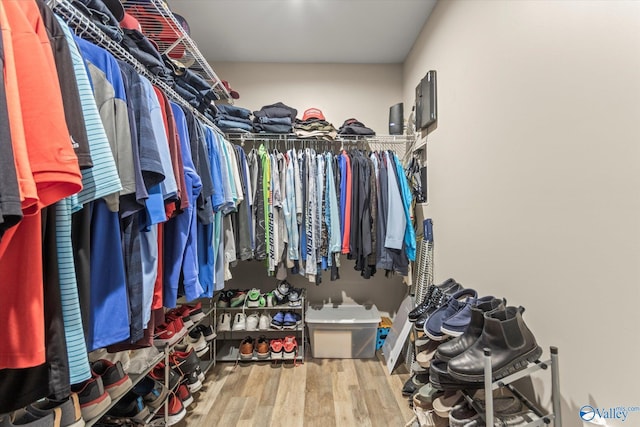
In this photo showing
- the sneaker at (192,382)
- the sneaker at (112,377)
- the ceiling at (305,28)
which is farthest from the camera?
the ceiling at (305,28)

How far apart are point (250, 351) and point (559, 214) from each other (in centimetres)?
215

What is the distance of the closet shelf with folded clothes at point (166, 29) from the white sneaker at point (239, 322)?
178 cm

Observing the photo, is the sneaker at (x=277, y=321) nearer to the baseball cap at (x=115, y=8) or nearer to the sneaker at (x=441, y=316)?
the sneaker at (x=441, y=316)

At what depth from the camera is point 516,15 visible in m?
1.15

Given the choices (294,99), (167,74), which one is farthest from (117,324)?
(294,99)

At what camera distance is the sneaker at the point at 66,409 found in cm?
87

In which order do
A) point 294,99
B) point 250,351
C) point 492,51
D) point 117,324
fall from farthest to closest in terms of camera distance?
point 294,99
point 250,351
point 492,51
point 117,324

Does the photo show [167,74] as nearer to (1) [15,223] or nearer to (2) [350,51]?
(1) [15,223]

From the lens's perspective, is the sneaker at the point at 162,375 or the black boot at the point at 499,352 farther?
the sneaker at the point at 162,375

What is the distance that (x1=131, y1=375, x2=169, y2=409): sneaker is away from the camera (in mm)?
1384

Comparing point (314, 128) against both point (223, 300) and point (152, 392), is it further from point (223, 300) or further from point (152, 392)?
point (152, 392)

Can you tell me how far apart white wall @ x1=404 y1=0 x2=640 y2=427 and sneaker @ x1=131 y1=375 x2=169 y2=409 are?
1.63 meters

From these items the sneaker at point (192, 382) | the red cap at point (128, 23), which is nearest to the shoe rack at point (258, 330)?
the sneaker at point (192, 382)

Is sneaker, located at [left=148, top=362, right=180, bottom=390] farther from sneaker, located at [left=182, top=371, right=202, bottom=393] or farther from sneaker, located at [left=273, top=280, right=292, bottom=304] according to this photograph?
sneaker, located at [left=273, top=280, right=292, bottom=304]
